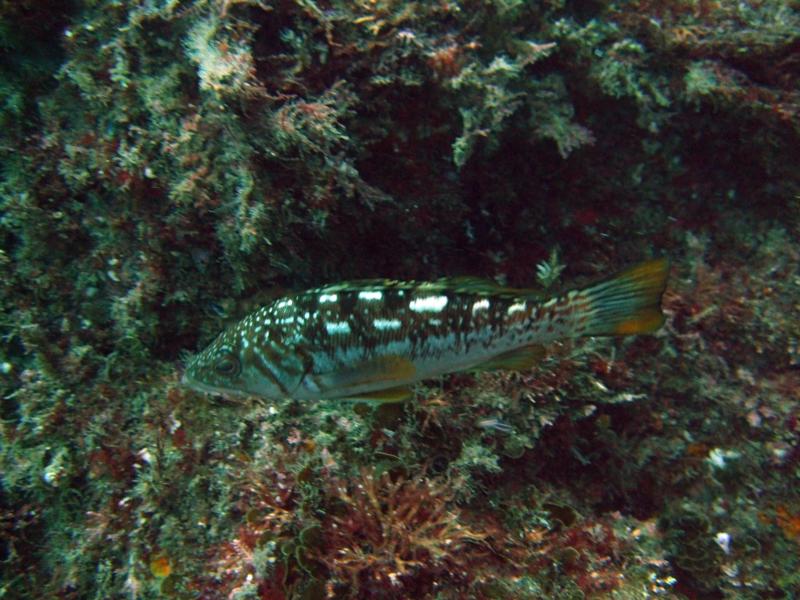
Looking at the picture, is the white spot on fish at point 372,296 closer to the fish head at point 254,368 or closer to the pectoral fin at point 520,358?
the fish head at point 254,368

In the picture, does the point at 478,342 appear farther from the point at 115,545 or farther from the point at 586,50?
the point at 115,545

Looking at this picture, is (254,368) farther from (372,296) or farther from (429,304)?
(429,304)

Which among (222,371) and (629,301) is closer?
(629,301)

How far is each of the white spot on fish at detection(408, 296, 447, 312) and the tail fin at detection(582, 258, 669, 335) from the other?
0.84 meters

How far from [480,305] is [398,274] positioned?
5.94 feet

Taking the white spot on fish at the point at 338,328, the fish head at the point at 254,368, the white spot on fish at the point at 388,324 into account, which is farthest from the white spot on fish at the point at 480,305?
the fish head at the point at 254,368

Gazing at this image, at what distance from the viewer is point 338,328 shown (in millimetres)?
3070

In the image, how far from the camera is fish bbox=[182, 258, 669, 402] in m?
2.99

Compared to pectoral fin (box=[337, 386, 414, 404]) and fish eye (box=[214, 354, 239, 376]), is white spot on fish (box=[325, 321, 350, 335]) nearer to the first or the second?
pectoral fin (box=[337, 386, 414, 404])

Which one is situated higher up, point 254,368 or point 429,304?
point 429,304

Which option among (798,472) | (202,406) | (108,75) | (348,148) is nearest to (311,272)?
(348,148)

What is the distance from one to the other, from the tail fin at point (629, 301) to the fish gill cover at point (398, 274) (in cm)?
9

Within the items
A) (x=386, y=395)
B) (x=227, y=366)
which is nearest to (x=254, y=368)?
(x=227, y=366)

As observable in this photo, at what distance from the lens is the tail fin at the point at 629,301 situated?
9.57ft
